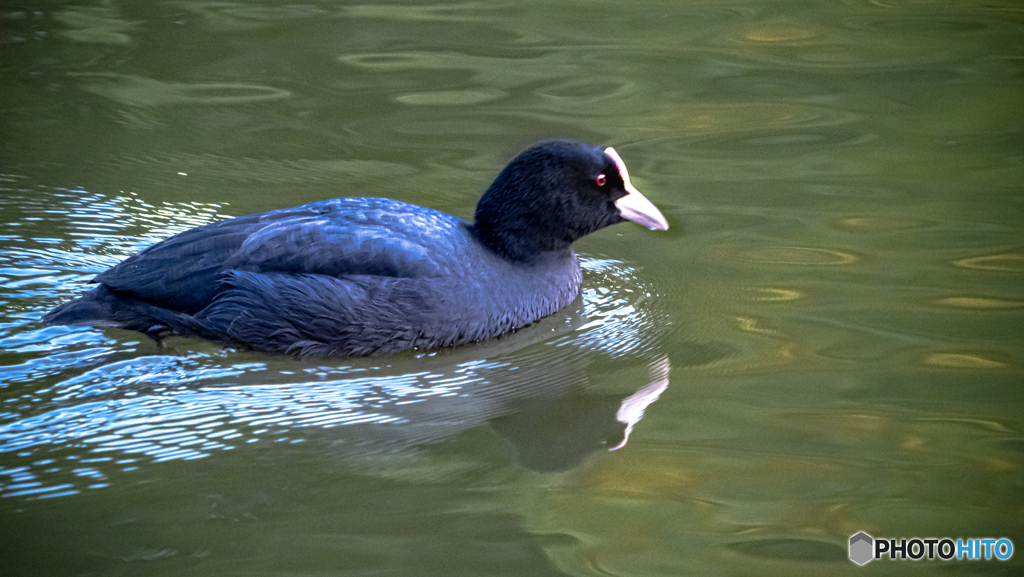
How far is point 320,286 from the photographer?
4.64m

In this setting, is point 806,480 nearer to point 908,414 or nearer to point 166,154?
point 908,414

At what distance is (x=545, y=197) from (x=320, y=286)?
1.19m

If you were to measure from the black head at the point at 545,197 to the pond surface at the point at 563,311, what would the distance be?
446mm

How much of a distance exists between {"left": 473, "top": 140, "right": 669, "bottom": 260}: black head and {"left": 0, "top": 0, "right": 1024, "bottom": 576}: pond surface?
446 mm

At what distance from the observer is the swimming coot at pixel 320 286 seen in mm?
4617

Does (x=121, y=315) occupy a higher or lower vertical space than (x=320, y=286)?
lower

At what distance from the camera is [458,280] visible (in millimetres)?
4762

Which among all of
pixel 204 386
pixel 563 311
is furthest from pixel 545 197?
pixel 204 386

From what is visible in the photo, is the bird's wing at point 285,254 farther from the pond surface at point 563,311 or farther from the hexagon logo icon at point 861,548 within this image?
the hexagon logo icon at point 861,548

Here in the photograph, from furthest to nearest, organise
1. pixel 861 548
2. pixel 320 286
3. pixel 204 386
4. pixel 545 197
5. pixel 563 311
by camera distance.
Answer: pixel 563 311, pixel 545 197, pixel 320 286, pixel 204 386, pixel 861 548

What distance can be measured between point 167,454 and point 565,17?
643 centimetres

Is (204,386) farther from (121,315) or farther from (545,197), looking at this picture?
(545,197)

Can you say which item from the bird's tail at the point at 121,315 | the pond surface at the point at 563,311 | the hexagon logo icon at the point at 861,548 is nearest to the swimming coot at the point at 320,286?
the bird's tail at the point at 121,315

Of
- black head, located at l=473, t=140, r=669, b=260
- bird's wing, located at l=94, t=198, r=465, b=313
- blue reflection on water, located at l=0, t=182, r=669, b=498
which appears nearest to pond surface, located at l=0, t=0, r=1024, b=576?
blue reflection on water, located at l=0, t=182, r=669, b=498
